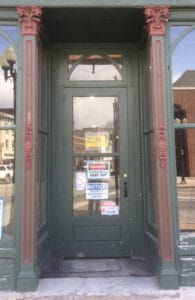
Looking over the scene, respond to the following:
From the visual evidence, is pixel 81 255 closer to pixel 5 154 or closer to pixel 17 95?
pixel 5 154

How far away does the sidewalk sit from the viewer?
425cm

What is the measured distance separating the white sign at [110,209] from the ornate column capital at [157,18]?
263 centimetres

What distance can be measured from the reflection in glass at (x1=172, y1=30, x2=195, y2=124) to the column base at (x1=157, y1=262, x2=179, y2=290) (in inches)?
73.3

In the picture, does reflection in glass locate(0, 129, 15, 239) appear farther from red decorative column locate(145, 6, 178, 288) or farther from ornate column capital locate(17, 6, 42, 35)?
red decorative column locate(145, 6, 178, 288)

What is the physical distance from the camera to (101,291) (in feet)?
14.4

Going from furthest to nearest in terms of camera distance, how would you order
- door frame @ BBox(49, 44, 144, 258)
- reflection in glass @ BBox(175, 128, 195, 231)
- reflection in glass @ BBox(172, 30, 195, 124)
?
door frame @ BBox(49, 44, 144, 258)
reflection in glass @ BBox(172, 30, 195, 124)
reflection in glass @ BBox(175, 128, 195, 231)

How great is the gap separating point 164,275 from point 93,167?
6.69ft

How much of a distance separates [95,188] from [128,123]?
1.16 meters

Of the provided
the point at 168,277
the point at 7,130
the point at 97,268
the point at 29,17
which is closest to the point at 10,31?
the point at 29,17

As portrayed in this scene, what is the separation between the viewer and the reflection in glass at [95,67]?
5.88m

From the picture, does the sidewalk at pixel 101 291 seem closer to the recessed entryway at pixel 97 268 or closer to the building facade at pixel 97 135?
the building facade at pixel 97 135

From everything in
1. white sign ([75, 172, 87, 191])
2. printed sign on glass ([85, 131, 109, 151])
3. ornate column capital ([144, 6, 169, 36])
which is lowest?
white sign ([75, 172, 87, 191])

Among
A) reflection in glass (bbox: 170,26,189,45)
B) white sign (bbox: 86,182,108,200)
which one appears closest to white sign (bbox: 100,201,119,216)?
white sign (bbox: 86,182,108,200)

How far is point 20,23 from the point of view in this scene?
4.66 metres
